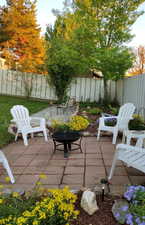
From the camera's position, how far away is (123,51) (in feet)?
21.7

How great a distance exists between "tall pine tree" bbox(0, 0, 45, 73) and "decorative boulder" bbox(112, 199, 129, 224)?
1164 centimetres

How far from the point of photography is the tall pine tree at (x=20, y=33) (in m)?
12.3

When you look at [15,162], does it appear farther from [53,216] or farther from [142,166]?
[142,166]

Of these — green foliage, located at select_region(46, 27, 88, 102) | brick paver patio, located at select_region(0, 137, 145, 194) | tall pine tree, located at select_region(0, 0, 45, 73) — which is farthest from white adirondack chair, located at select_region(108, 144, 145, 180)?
tall pine tree, located at select_region(0, 0, 45, 73)

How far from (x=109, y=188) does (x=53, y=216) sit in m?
0.77

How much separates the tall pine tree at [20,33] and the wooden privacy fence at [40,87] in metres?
2.67

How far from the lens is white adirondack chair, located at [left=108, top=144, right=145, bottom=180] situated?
177 centimetres

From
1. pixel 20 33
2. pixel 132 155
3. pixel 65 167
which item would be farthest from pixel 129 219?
pixel 20 33

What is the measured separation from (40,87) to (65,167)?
7487 millimetres

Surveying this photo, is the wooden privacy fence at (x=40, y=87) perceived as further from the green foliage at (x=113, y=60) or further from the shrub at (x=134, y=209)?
the shrub at (x=134, y=209)

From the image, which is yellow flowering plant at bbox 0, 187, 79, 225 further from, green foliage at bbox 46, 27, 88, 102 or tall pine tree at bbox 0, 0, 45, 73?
tall pine tree at bbox 0, 0, 45, 73

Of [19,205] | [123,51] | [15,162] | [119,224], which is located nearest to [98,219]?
[119,224]

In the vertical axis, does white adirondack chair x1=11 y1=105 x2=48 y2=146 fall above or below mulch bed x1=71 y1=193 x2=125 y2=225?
above

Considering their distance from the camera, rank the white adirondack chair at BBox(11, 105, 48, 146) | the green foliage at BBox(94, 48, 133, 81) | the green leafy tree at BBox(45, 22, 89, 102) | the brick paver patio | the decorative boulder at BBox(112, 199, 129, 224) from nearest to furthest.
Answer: the decorative boulder at BBox(112, 199, 129, 224)
the brick paver patio
the white adirondack chair at BBox(11, 105, 48, 146)
the green foliage at BBox(94, 48, 133, 81)
the green leafy tree at BBox(45, 22, 89, 102)
